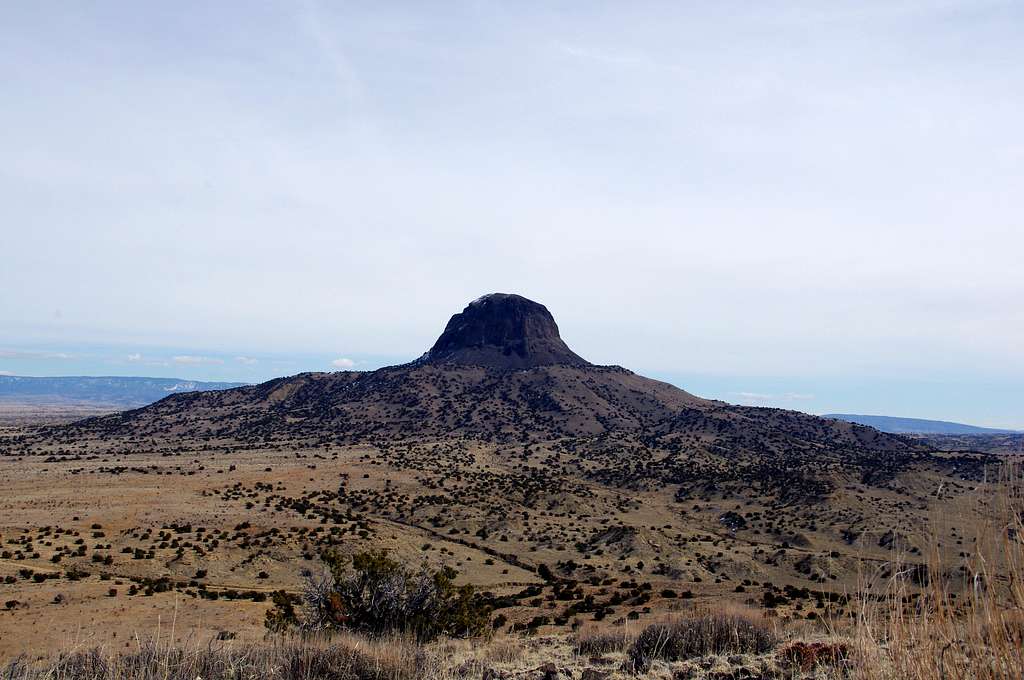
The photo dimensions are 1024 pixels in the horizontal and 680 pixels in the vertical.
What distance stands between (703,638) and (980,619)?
8717 mm

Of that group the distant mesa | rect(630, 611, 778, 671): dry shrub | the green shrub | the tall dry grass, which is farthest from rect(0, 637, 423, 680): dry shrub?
the distant mesa

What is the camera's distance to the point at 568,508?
174ft

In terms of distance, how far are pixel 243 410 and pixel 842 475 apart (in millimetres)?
99825

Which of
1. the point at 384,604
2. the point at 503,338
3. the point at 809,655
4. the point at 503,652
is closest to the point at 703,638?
the point at 809,655

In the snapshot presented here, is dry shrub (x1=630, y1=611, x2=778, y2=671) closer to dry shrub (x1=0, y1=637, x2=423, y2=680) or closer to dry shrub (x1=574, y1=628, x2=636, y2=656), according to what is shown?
dry shrub (x1=574, y1=628, x2=636, y2=656)

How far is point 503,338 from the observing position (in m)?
153

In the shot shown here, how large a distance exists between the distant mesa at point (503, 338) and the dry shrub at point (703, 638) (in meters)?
128

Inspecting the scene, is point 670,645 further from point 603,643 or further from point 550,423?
point 550,423

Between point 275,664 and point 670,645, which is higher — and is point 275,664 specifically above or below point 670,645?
above

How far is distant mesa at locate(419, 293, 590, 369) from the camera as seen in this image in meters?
146

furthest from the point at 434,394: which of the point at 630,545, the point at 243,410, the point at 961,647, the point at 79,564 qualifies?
the point at 961,647

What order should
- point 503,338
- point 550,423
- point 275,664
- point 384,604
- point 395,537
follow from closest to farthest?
point 275,664 → point 384,604 → point 395,537 → point 550,423 → point 503,338

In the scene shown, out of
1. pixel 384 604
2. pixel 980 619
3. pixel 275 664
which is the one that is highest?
pixel 980 619

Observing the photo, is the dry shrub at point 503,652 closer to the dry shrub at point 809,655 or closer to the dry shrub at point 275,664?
the dry shrub at point 275,664
